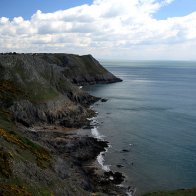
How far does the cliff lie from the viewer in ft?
122

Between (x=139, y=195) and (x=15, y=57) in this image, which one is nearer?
(x=139, y=195)

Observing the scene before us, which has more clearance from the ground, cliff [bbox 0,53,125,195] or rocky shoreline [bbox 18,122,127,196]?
cliff [bbox 0,53,125,195]

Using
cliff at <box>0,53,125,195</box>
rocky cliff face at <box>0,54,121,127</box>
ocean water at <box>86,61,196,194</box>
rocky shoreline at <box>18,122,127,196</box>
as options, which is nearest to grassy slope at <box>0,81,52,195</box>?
cliff at <box>0,53,125,195</box>

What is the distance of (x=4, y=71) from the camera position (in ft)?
314

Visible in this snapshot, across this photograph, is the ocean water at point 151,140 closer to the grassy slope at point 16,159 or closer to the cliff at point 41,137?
the cliff at point 41,137

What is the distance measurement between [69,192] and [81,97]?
8427cm

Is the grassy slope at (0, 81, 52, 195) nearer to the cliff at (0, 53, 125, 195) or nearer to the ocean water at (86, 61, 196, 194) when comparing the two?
the cliff at (0, 53, 125, 195)

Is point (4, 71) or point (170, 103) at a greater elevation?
point (4, 71)

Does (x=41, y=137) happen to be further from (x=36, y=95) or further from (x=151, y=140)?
(x=36, y=95)

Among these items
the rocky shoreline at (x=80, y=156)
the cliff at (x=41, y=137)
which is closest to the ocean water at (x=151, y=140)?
the rocky shoreline at (x=80, y=156)

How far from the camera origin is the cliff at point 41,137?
37.3 m

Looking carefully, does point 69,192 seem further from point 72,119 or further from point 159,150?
point 72,119

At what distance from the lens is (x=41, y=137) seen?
2699 inches

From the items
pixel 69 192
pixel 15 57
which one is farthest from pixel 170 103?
pixel 69 192
